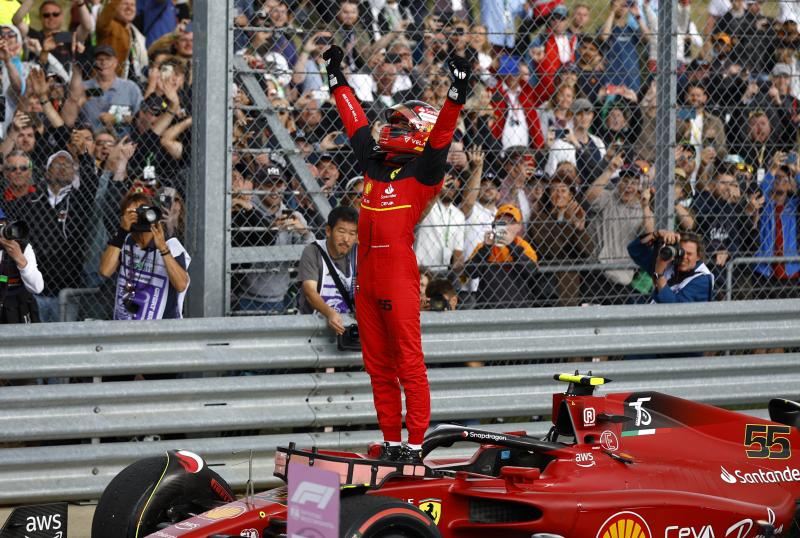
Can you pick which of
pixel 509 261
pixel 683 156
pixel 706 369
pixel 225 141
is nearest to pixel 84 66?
pixel 225 141

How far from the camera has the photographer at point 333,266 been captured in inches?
287

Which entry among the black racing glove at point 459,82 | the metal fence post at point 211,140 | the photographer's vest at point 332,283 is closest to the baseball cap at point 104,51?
the metal fence post at point 211,140

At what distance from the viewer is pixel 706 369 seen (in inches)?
306

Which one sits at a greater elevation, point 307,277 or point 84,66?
point 84,66

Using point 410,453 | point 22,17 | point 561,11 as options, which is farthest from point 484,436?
point 22,17

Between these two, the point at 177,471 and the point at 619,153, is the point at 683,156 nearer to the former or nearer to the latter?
the point at 619,153

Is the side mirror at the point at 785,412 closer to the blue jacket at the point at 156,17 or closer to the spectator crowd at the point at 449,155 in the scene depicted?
the spectator crowd at the point at 449,155

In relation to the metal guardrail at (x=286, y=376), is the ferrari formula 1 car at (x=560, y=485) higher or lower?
lower

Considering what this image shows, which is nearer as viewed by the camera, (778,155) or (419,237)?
(419,237)

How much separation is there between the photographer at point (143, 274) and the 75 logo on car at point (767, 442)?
3.20 metres

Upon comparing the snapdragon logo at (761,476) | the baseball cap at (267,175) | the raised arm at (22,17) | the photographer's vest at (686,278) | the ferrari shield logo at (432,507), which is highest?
the raised arm at (22,17)

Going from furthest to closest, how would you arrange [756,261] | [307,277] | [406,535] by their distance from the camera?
[756,261]
[307,277]
[406,535]

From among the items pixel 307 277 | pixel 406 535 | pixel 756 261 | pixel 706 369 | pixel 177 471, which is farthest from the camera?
pixel 756 261

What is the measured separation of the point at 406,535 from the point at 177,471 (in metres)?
1.20
